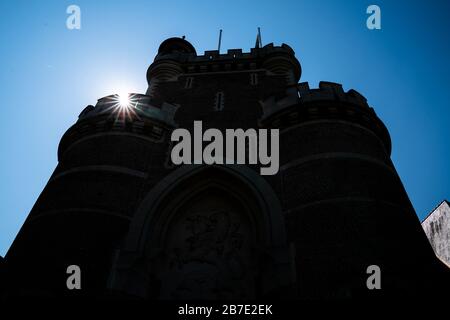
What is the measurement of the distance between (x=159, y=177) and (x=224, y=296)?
11.5 feet

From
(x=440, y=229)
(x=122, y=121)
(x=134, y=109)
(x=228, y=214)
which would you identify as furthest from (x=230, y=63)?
(x=440, y=229)

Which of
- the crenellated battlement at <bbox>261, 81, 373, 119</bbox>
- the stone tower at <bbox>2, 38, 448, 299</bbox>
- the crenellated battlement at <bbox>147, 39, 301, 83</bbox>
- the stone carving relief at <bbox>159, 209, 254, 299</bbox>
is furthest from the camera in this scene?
the crenellated battlement at <bbox>147, 39, 301, 83</bbox>

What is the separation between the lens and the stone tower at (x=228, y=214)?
26.1 feet

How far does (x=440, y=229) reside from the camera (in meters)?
16.9

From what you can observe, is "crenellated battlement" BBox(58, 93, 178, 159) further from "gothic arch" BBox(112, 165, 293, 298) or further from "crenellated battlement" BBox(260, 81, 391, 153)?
"crenellated battlement" BBox(260, 81, 391, 153)

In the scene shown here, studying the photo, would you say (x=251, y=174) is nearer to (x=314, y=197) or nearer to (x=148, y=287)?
(x=314, y=197)

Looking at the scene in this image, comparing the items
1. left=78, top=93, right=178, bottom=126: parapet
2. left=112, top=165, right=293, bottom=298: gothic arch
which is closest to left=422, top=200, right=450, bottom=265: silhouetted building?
left=112, top=165, right=293, bottom=298: gothic arch

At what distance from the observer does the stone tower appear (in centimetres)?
794

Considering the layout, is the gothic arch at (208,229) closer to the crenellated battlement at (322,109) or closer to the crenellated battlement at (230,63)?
the crenellated battlement at (322,109)

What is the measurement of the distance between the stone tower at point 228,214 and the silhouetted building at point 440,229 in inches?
269

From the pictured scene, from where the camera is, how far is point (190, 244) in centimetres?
960

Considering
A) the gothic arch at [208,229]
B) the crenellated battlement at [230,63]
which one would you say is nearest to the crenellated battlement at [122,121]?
the gothic arch at [208,229]

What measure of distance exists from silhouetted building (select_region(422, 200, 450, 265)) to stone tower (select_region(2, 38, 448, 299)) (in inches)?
269
